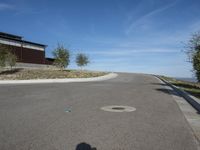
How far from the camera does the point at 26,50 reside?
59531 mm

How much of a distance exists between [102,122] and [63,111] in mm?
2436

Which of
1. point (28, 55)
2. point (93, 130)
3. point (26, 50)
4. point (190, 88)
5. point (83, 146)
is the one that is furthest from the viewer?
point (28, 55)

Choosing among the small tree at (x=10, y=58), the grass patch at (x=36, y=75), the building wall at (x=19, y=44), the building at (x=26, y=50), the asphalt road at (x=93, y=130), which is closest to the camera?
the asphalt road at (x=93, y=130)

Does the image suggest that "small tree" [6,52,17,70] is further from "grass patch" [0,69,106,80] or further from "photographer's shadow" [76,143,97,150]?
"photographer's shadow" [76,143,97,150]

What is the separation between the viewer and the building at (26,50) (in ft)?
178

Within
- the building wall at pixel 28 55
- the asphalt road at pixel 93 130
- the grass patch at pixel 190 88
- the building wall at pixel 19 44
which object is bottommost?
the asphalt road at pixel 93 130

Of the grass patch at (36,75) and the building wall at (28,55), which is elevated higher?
the building wall at (28,55)

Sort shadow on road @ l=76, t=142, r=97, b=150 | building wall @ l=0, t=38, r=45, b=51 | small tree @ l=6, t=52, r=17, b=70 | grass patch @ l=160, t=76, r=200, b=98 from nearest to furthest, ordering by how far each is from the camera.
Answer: shadow on road @ l=76, t=142, r=97, b=150, grass patch @ l=160, t=76, r=200, b=98, small tree @ l=6, t=52, r=17, b=70, building wall @ l=0, t=38, r=45, b=51

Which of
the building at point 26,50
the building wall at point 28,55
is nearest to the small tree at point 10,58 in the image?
the building at point 26,50

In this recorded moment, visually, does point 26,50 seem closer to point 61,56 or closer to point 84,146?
point 61,56

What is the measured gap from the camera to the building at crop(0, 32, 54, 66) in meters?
54.1

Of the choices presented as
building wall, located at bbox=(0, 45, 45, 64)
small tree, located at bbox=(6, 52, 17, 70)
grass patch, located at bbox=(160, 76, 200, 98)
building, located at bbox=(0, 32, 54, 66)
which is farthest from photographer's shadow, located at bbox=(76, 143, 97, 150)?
building wall, located at bbox=(0, 45, 45, 64)

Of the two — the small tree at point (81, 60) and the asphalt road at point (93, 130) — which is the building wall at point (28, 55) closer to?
the small tree at point (81, 60)

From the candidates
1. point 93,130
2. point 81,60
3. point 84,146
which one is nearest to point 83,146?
point 84,146
